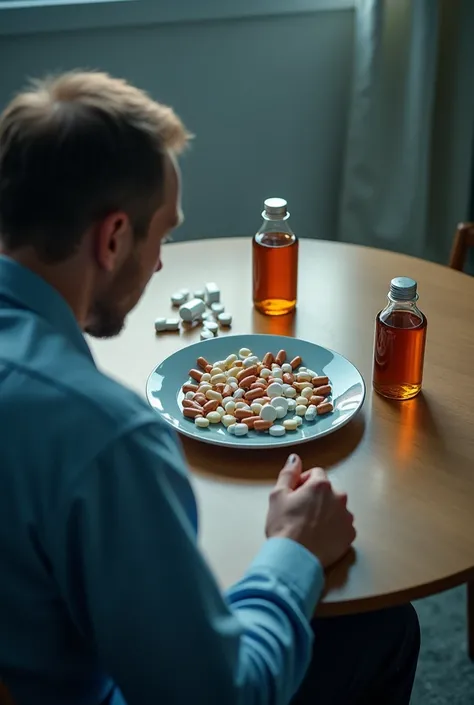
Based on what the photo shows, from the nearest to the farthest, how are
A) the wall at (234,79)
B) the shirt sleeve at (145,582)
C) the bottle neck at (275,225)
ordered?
→ 1. the shirt sleeve at (145,582)
2. the bottle neck at (275,225)
3. the wall at (234,79)

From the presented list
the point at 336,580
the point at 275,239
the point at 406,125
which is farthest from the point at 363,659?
the point at 406,125

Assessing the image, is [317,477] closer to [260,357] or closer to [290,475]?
[290,475]

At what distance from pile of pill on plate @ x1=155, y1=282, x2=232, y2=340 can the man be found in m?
0.49

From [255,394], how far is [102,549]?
A: 1.84 feet

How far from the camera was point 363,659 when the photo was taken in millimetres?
1306

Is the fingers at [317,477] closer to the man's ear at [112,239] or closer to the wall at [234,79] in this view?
the man's ear at [112,239]

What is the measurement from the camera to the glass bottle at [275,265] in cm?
163

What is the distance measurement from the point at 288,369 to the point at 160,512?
0.62 meters

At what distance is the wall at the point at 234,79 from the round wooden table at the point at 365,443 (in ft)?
3.16

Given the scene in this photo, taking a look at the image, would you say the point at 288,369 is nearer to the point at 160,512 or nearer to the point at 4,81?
the point at 160,512

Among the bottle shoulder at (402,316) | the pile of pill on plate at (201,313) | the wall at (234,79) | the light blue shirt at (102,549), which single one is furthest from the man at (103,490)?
the wall at (234,79)

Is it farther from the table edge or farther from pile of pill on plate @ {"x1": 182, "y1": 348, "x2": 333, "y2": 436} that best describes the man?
→ pile of pill on plate @ {"x1": 182, "y1": 348, "x2": 333, "y2": 436}

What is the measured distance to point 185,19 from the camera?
2.60 m

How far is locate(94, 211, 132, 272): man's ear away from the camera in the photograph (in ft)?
3.25
